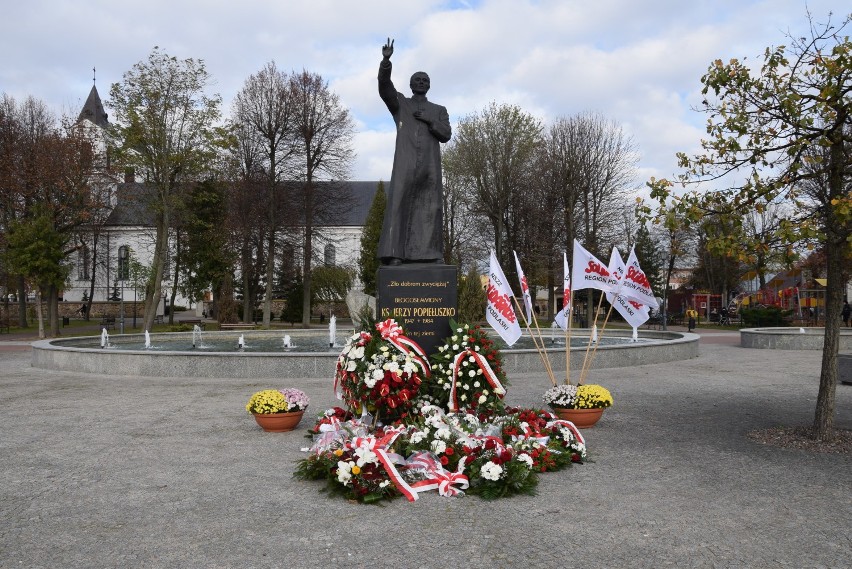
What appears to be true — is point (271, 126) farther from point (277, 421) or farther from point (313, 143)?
point (277, 421)

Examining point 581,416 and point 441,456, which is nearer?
point 441,456

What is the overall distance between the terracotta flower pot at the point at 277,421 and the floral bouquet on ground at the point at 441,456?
1.32 m

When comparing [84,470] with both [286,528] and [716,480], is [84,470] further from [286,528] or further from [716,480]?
[716,480]

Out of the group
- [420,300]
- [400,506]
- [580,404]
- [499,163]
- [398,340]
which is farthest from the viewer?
[499,163]

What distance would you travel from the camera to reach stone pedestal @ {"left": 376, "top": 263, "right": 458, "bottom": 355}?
27.2 ft

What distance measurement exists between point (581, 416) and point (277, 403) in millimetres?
3914

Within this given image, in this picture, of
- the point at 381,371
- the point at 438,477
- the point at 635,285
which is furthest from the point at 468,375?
the point at 635,285

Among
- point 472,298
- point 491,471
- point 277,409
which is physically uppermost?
point 472,298

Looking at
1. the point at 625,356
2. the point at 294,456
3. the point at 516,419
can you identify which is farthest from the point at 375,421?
the point at 625,356

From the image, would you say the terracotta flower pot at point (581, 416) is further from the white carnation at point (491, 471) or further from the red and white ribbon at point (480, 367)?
the white carnation at point (491, 471)

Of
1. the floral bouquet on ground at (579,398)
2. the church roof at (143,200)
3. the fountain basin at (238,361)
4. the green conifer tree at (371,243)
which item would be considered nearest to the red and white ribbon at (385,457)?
the floral bouquet on ground at (579,398)

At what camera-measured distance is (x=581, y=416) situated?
28.1ft

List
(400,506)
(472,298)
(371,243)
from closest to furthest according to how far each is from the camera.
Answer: (400,506), (472,298), (371,243)

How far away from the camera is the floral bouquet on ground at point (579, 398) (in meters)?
8.57
